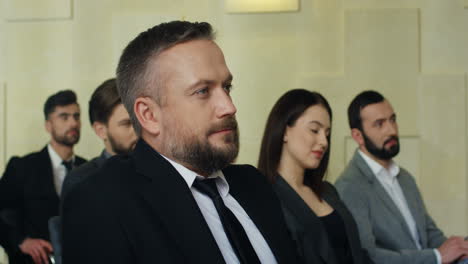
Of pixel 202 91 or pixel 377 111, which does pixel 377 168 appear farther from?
pixel 202 91

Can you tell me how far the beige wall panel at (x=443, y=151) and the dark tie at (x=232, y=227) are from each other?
3353mm

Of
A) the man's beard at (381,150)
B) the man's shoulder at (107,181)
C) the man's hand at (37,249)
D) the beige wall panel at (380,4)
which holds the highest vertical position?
the beige wall panel at (380,4)

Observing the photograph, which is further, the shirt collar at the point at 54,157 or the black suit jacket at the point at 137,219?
the shirt collar at the point at 54,157

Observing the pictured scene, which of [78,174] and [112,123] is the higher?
[112,123]

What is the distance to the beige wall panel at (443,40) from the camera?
15.4 ft

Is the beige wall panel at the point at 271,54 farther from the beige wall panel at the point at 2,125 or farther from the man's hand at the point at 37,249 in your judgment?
the beige wall panel at the point at 2,125

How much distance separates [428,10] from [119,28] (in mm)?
2434

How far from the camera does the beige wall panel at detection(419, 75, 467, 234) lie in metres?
4.64

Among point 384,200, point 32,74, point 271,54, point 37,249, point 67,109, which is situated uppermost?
point 271,54

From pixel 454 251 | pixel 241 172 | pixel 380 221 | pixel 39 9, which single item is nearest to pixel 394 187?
pixel 380 221

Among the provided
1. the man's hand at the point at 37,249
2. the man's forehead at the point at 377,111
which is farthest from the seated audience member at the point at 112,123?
the man's forehead at the point at 377,111

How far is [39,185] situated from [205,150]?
2696 millimetres

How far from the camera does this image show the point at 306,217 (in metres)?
2.70

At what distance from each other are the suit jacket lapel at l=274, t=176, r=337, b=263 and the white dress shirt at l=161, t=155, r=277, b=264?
1005mm
